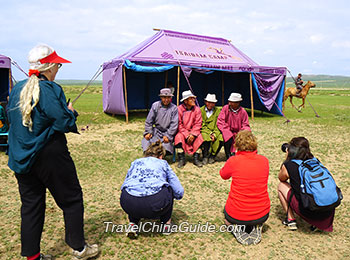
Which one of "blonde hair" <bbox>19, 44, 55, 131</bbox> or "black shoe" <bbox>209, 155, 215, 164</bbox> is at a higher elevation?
"blonde hair" <bbox>19, 44, 55, 131</bbox>

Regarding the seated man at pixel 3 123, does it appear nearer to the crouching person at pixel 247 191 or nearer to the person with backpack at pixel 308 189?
the crouching person at pixel 247 191

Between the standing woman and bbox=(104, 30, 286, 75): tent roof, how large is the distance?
8.08 meters

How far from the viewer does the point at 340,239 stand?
296cm

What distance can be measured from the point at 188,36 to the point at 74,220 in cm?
1123

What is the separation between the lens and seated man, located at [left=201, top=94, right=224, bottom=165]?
562cm

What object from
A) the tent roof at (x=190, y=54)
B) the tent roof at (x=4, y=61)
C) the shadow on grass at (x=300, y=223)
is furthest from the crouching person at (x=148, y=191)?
→ the tent roof at (x=190, y=54)

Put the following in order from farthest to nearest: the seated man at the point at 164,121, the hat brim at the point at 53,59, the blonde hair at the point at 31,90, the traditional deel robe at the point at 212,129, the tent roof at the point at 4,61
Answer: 1. the tent roof at the point at 4,61
2. the traditional deel robe at the point at 212,129
3. the seated man at the point at 164,121
4. the hat brim at the point at 53,59
5. the blonde hair at the point at 31,90

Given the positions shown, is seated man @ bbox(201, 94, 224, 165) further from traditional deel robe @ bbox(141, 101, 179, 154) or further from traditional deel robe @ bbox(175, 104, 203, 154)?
traditional deel robe @ bbox(141, 101, 179, 154)

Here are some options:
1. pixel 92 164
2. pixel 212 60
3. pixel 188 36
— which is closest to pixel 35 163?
pixel 92 164

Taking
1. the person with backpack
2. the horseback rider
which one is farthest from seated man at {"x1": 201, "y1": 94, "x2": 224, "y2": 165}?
the horseback rider

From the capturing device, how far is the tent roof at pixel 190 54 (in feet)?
34.3

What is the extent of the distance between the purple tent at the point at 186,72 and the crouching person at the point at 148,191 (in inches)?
288

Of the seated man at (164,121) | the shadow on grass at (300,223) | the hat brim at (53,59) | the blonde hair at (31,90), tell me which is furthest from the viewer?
the seated man at (164,121)

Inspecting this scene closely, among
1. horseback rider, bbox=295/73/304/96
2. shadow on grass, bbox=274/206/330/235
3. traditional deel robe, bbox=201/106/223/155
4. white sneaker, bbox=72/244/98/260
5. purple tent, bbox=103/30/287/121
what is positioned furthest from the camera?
horseback rider, bbox=295/73/304/96
